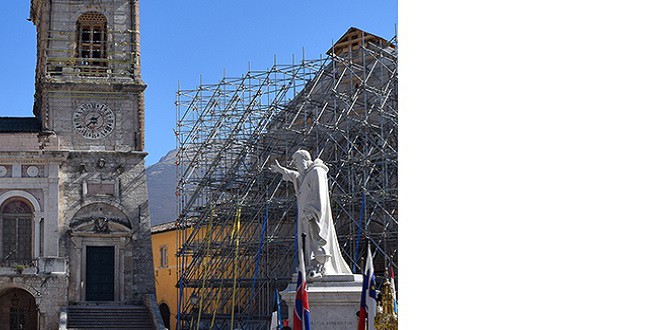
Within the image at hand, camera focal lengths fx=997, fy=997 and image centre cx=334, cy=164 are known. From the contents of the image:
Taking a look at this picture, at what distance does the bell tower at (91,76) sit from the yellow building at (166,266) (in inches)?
240

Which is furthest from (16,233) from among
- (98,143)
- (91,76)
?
(91,76)

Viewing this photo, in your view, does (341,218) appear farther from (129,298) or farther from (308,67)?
(129,298)

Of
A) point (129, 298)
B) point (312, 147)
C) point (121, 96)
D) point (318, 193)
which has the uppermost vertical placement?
point (121, 96)

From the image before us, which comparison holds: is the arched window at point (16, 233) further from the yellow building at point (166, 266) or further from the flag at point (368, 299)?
the flag at point (368, 299)

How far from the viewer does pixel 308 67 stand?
25047 mm

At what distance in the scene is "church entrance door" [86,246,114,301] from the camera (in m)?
26.0

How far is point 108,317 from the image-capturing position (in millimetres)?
24953

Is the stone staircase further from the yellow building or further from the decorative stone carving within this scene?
the yellow building

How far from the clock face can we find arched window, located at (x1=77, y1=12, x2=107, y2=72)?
1135 millimetres

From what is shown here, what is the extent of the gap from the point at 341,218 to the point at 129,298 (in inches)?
257

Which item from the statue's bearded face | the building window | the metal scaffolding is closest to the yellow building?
the building window

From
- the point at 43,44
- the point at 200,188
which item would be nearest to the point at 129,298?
the point at 200,188

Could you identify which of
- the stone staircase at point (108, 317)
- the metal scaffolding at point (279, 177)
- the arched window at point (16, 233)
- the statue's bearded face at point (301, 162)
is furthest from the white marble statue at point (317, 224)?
the arched window at point (16, 233)
